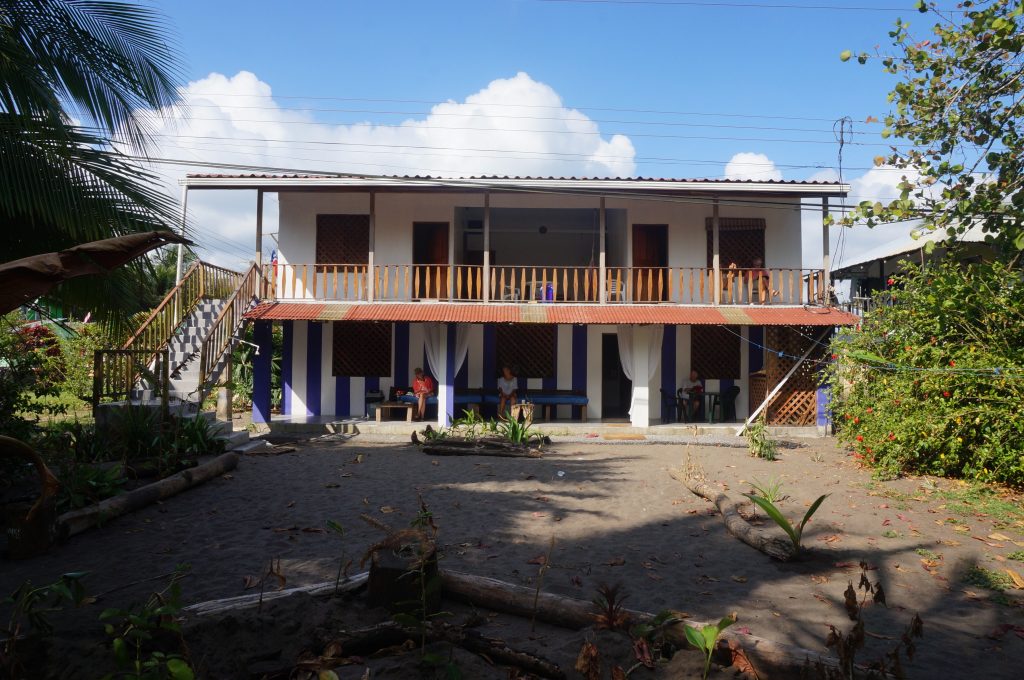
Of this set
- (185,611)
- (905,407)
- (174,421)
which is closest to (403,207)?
(174,421)

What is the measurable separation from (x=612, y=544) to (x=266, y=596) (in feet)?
9.56

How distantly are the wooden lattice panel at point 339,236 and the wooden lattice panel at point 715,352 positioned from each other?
25.5 feet

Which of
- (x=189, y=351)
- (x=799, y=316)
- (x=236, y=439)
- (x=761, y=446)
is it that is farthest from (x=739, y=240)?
(x=189, y=351)

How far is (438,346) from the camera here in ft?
44.3

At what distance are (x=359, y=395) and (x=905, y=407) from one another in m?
10.6

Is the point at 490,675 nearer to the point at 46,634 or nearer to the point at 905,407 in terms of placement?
the point at 46,634

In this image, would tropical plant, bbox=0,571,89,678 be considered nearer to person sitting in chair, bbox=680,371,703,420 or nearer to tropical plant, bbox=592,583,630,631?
tropical plant, bbox=592,583,630,631

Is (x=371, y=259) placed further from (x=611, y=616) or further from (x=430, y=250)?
(x=611, y=616)

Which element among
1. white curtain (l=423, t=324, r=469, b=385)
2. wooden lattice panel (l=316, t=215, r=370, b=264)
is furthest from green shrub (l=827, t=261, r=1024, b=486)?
wooden lattice panel (l=316, t=215, r=370, b=264)

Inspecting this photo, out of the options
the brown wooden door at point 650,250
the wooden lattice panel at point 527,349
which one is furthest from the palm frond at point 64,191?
the brown wooden door at point 650,250

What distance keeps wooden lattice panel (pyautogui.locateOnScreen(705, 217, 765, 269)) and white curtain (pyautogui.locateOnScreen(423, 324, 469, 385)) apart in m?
5.97

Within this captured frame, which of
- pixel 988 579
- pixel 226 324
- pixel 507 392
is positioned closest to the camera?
pixel 988 579

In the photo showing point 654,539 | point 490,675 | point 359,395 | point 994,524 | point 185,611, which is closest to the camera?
point 490,675

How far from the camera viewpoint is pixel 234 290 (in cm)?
1302
